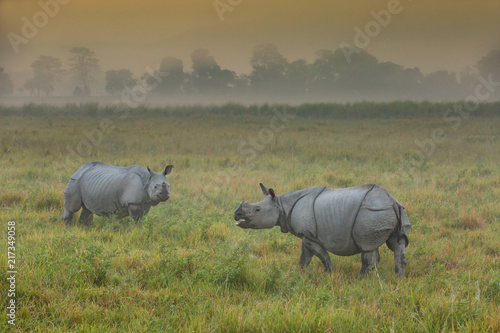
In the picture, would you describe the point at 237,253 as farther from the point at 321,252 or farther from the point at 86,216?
the point at 86,216

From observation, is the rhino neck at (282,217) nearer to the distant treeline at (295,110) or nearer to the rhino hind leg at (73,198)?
the rhino hind leg at (73,198)

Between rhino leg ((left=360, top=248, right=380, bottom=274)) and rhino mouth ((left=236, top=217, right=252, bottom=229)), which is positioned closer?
rhino leg ((left=360, top=248, right=380, bottom=274))

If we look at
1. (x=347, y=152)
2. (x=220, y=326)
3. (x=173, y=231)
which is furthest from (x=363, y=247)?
(x=347, y=152)

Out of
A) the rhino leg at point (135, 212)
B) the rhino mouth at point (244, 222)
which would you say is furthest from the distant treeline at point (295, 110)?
the rhino mouth at point (244, 222)

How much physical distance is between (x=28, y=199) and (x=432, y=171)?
9.56m

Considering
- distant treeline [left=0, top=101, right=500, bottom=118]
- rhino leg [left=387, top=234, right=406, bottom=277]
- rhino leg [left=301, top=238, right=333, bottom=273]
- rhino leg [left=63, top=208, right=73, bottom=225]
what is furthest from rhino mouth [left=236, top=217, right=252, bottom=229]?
distant treeline [left=0, top=101, right=500, bottom=118]

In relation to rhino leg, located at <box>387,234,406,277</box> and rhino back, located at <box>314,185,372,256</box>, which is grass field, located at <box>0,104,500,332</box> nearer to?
rhino leg, located at <box>387,234,406,277</box>

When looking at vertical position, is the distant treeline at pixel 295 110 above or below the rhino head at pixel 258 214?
above

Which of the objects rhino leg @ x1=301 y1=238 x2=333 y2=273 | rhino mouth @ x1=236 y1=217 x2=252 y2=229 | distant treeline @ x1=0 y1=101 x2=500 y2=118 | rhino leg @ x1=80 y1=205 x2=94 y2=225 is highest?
distant treeline @ x1=0 y1=101 x2=500 y2=118

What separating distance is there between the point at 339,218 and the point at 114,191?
3.70m

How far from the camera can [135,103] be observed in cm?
2736

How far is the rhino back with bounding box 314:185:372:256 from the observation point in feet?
16.4

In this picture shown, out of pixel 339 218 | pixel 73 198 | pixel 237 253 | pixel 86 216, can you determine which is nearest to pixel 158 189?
pixel 73 198

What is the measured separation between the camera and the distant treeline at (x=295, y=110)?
26172 millimetres
